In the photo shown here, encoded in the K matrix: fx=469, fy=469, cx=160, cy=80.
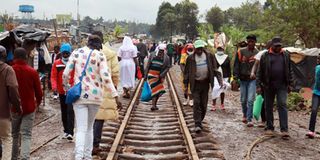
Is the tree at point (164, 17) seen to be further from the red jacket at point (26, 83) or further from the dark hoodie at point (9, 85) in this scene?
the dark hoodie at point (9, 85)

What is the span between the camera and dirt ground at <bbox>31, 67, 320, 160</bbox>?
773 centimetres

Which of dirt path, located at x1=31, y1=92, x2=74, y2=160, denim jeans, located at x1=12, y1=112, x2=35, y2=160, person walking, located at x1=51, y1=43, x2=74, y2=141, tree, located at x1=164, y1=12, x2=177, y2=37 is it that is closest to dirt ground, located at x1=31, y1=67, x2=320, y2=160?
dirt path, located at x1=31, y1=92, x2=74, y2=160

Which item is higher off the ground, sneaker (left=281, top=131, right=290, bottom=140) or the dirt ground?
sneaker (left=281, top=131, right=290, bottom=140)

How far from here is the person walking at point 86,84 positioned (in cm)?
625

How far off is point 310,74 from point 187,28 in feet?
184

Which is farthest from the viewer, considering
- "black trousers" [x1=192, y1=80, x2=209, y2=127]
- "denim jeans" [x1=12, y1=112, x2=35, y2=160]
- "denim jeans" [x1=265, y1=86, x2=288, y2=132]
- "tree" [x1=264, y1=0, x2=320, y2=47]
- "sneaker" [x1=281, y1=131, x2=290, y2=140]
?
"tree" [x1=264, y1=0, x2=320, y2=47]

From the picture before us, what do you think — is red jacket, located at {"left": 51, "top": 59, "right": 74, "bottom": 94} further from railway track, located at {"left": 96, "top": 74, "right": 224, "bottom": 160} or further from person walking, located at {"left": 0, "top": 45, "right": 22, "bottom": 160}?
person walking, located at {"left": 0, "top": 45, "right": 22, "bottom": 160}

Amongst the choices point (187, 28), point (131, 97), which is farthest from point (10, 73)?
point (187, 28)

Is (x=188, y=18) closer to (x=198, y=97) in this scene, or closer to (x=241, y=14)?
(x=241, y=14)

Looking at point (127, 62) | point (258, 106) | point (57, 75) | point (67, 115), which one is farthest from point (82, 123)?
point (127, 62)

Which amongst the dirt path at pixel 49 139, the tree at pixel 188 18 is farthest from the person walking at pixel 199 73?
the tree at pixel 188 18

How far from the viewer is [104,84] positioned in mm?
6383

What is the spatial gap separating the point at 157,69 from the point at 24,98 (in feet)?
21.3

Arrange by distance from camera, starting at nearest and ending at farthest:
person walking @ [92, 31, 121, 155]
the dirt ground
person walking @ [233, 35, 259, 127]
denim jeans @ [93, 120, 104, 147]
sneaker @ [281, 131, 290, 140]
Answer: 1. person walking @ [92, 31, 121, 155]
2. denim jeans @ [93, 120, 104, 147]
3. the dirt ground
4. sneaker @ [281, 131, 290, 140]
5. person walking @ [233, 35, 259, 127]
